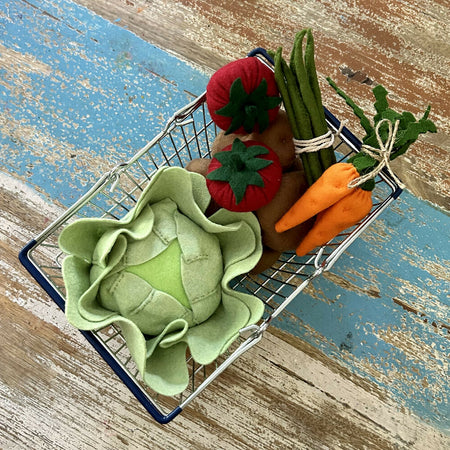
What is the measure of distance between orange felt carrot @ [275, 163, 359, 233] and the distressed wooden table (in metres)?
0.25

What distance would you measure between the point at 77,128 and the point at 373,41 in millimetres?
577

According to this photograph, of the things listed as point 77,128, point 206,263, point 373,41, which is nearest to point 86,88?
point 77,128

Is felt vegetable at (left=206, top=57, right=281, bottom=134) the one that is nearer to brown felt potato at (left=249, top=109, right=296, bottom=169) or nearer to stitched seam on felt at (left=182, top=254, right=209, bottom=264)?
brown felt potato at (left=249, top=109, right=296, bottom=169)

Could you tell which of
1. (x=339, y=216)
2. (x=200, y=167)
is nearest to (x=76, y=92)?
(x=200, y=167)

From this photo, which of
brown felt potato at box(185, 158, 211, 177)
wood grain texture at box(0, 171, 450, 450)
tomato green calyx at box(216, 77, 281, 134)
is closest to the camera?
tomato green calyx at box(216, 77, 281, 134)

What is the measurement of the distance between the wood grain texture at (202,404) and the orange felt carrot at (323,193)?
0.29 m

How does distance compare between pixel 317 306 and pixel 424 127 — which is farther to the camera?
pixel 317 306

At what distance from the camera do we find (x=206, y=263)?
2.01ft

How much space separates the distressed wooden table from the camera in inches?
31.3

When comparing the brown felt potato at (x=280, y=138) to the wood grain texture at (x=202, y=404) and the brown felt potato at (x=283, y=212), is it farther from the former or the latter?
the wood grain texture at (x=202, y=404)

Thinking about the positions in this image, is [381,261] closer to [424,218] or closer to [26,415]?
[424,218]

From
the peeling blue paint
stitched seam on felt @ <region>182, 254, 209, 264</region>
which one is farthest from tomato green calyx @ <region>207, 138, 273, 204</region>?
the peeling blue paint

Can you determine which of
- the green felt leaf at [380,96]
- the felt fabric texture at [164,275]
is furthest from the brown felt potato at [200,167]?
the green felt leaf at [380,96]

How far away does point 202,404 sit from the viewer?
2.60 feet
